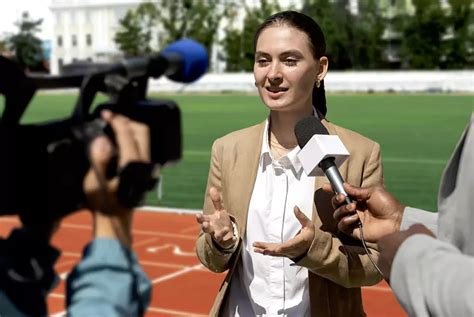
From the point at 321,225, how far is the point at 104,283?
1.10 meters

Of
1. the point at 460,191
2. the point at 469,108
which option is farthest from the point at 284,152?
the point at 469,108

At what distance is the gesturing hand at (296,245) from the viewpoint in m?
1.92

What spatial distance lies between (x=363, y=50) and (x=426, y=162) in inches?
437

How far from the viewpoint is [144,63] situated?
1088mm

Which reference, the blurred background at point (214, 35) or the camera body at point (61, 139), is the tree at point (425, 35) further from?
the camera body at point (61, 139)

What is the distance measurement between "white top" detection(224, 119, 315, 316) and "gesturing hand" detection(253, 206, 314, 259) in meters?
0.21

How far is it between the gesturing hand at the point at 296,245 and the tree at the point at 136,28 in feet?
3.02

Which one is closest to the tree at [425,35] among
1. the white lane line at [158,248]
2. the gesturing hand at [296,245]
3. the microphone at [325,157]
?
the microphone at [325,157]

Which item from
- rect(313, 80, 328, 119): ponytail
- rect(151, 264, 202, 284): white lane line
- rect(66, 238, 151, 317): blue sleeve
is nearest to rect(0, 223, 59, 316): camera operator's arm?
rect(66, 238, 151, 317): blue sleeve

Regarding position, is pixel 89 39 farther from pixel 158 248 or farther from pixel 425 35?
pixel 158 248

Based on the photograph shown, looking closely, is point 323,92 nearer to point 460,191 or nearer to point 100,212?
point 460,191

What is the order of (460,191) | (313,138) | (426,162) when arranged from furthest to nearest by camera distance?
(426,162) → (313,138) → (460,191)

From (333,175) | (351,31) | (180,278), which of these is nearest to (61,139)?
(351,31)

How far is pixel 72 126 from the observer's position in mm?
1088
